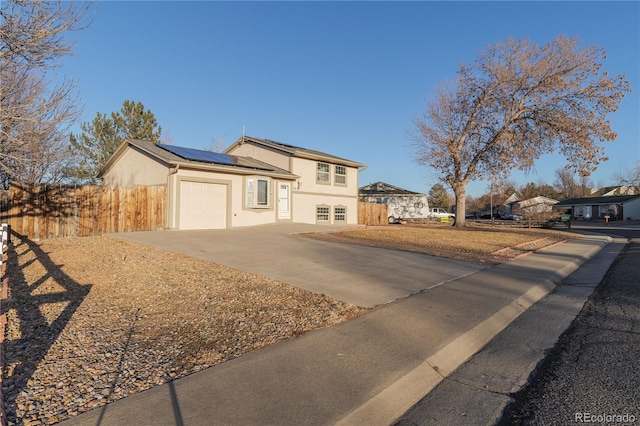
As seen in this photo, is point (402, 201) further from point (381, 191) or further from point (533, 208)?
point (533, 208)

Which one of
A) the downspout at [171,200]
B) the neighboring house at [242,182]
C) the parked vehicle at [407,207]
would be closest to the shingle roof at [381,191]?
the parked vehicle at [407,207]

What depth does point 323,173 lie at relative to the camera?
24.1 meters

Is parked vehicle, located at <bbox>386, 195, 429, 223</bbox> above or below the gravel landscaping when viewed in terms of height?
above

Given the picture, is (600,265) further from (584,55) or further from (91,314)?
(584,55)

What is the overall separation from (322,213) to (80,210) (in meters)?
13.8

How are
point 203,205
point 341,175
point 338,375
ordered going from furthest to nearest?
point 341,175 < point 203,205 < point 338,375

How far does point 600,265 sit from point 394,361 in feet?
35.8

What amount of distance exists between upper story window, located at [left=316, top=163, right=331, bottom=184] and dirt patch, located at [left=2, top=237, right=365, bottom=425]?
52.8ft

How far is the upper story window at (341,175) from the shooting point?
25234 mm

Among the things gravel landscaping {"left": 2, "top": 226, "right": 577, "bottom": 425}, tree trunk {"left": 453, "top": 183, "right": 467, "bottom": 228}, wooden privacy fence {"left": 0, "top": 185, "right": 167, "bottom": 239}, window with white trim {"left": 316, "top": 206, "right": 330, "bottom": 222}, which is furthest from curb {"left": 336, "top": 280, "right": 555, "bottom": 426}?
tree trunk {"left": 453, "top": 183, "right": 467, "bottom": 228}

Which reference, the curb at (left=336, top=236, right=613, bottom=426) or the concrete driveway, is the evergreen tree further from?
the curb at (left=336, top=236, right=613, bottom=426)

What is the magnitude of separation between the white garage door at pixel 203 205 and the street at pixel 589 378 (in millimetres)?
14526

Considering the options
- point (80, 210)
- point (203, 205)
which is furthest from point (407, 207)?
point (80, 210)

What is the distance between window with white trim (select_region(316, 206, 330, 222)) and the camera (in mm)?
23680
